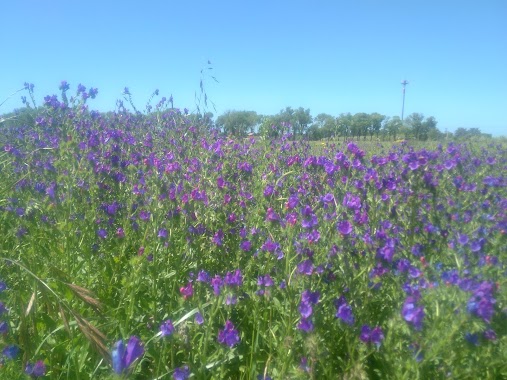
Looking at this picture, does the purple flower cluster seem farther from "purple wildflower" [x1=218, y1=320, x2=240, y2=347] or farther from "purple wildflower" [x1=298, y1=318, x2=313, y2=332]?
"purple wildflower" [x1=218, y1=320, x2=240, y2=347]

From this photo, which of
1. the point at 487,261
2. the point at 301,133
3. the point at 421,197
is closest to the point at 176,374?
the point at 487,261

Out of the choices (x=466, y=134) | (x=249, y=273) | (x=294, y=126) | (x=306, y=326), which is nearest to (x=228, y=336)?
(x=306, y=326)

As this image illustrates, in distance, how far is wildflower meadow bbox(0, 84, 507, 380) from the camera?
5.72 feet

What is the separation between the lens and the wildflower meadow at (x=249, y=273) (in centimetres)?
174

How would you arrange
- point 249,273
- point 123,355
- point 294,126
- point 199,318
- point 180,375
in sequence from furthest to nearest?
point 294,126 → point 249,273 → point 199,318 → point 180,375 → point 123,355

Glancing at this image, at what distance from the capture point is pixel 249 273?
8.82 ft

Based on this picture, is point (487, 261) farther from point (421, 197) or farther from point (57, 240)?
point (57, 240)

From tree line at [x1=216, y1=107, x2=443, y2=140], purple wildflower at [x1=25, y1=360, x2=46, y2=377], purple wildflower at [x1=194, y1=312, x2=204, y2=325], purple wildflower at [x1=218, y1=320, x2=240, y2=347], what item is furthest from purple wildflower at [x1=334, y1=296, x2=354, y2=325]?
tree line at [x1=216, y1=107, x2=443, y2=140]

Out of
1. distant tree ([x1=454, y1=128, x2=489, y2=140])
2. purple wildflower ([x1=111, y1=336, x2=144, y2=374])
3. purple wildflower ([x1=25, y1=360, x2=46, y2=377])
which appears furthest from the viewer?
distant tree ([x1=454, y1=128, x2=489, y2=140])

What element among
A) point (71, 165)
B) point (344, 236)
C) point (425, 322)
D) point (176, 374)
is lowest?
point (176, 374)

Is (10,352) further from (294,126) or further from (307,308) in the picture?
(294,126)

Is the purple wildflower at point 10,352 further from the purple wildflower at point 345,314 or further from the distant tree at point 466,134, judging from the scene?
the distant tree at point 466,134

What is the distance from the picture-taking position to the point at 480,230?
2.99 meters

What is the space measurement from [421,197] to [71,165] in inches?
99.8
